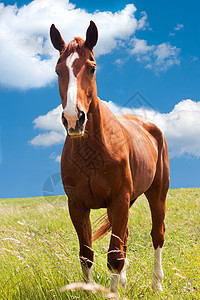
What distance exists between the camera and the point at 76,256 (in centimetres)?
433

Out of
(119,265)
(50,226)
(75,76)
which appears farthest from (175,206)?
(75,76)

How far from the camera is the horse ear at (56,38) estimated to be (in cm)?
314

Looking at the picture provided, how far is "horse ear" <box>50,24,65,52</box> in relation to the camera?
3143 millimetres

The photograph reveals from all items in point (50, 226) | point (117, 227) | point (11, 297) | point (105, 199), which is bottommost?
point (11, 297)

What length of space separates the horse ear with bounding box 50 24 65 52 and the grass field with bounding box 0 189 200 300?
6.16 ft

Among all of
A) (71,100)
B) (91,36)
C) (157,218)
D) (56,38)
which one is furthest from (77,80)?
(157,218)

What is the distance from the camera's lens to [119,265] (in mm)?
3162

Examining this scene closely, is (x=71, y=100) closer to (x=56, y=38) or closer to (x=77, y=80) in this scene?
(x=77, y=80)

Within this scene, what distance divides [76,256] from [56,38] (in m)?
3.01

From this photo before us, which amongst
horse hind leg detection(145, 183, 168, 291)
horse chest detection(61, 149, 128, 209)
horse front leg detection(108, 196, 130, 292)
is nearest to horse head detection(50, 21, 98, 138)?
horse chest detection(61, 149, 128, 209)

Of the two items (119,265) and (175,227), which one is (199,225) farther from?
(119,265)

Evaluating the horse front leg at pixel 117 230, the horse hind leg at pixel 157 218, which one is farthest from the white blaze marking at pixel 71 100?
the horse hind leg at pixel 157 218

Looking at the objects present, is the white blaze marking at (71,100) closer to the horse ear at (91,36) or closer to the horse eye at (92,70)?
the horse eye at (92,70)

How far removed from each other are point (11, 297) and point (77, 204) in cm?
118
